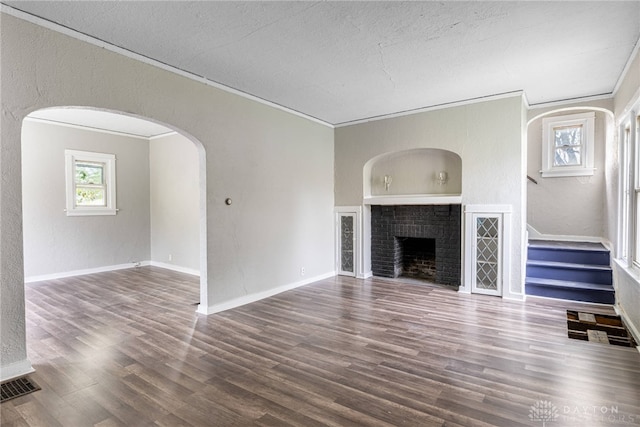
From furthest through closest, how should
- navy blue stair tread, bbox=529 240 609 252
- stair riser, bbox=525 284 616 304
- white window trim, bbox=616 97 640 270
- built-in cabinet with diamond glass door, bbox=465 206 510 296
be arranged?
navy blue stair tread, bbox=529 240 609 252
built-in cabinet with diamond glass door, bbox=465 206 510 296
stair riser, bbox=525 284 616 304
white window trim, bbox=616 97 640 270

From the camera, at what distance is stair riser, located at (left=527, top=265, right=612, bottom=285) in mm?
4602

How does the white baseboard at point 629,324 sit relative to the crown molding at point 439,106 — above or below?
below

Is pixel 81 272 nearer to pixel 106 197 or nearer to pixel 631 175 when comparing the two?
pixel 106 197

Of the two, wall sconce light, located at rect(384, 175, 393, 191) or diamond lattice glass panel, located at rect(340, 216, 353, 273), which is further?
diamond lattice glass panel, located at rect(340, 216, 353, 273)

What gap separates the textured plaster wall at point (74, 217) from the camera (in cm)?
587

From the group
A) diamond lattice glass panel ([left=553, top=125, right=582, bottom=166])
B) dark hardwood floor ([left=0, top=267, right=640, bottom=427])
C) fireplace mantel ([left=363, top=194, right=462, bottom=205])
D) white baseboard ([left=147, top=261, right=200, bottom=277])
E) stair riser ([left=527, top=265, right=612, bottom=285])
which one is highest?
diamond lattice glass panel ([left=553, top=125, right=582, bottom=166])

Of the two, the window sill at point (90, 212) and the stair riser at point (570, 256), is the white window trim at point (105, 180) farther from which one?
the stair riser at point (570, 256)

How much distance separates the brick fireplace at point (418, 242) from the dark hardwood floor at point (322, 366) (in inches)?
41.6

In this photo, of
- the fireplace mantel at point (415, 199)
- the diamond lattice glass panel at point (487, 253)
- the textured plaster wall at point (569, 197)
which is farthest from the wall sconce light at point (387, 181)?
the textured plaster wall at point (569, 197)

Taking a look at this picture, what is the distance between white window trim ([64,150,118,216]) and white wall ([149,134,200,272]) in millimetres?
782

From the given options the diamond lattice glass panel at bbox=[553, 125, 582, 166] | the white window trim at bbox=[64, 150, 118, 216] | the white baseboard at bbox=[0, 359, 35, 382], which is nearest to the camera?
the white baseboard at bbox=[0, 359, 35, 382]

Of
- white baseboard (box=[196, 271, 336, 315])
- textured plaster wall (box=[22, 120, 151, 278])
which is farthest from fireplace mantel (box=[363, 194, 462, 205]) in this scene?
textured plaster wall (box=[22, 120, 151, 278])

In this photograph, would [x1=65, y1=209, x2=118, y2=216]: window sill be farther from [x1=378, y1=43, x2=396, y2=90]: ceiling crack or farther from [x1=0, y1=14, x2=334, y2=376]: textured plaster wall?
[x1=378, y1=43, x2=396, y2=90]: ceiling crack

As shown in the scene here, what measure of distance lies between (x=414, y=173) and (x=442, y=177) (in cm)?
51
